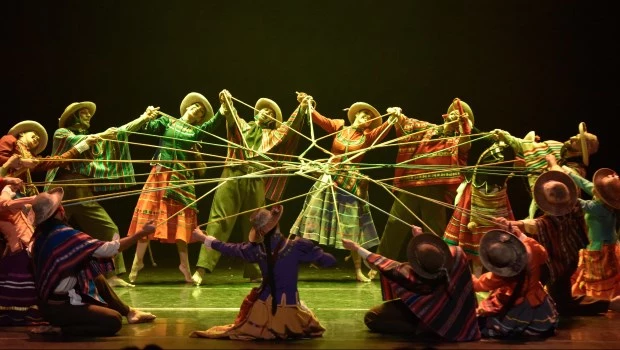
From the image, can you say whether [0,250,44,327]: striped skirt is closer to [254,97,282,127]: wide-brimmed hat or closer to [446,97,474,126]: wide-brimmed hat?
[254,97,282,127]: wide-brimmed hat

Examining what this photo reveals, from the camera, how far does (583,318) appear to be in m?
5.73

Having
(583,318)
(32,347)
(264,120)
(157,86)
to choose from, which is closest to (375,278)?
(264,120)

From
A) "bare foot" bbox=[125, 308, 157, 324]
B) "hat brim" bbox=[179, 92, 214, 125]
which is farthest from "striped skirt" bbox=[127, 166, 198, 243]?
"bare foot" bbox=[125, 308, 157, 324]

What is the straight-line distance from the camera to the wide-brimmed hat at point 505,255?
16.4 ft

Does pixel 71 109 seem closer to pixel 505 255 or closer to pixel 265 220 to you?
pixel 265 220

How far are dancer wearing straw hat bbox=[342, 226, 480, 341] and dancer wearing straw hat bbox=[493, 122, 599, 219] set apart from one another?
1.27 metres

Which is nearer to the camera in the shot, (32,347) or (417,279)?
(32,347)

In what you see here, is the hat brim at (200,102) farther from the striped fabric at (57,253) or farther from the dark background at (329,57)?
the striped fabric at (57,253)

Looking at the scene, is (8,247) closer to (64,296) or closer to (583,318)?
(64,296)

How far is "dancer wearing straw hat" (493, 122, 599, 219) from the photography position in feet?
19.5

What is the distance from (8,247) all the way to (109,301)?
702mm

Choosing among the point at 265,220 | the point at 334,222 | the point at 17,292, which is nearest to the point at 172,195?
the point at 334,222

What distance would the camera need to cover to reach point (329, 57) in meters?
8.03

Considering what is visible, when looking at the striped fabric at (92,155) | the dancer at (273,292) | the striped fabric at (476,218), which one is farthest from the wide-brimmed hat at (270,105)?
the dancer at (273,292)
